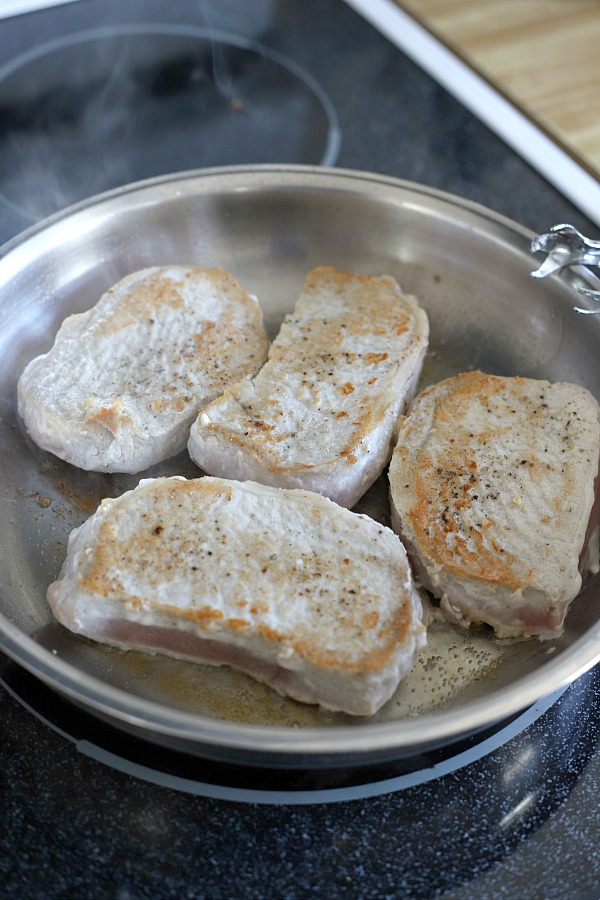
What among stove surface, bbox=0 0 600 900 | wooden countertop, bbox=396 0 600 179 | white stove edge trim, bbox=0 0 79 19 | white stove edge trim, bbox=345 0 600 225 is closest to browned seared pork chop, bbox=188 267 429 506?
stove surface, bbox=0 0 600 900

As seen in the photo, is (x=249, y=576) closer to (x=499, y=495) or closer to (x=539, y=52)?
(x=499, y=495)

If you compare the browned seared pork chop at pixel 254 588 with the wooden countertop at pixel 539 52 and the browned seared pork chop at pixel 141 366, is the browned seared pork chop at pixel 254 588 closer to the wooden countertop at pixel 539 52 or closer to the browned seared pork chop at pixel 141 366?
the browned seared pork chop at pixel 141 366

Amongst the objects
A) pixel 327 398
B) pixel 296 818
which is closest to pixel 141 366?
pixel 327 398

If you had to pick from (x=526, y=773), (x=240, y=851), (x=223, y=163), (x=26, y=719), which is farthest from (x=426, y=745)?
(x=223, y=163)

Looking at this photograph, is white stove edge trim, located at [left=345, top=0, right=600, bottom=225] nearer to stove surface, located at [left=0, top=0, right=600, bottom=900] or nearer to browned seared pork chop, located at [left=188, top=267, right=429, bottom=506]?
browned seared pork chop, located at [left=188, top=267, right=429, bottom=506]

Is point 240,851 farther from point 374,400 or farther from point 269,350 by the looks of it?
point 269,350
